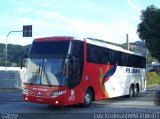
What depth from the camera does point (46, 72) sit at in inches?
648

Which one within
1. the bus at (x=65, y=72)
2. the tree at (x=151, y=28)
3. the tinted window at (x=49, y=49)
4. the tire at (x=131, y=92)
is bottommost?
the tire at (x=131, y=92)

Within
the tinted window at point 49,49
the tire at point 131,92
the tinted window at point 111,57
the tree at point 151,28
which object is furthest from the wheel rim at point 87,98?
the tree at point 151,28

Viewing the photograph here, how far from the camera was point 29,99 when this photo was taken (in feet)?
54.9

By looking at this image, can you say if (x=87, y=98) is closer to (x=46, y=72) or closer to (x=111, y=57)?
(x=46, y=72)

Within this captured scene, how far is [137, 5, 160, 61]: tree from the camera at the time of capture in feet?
79.7

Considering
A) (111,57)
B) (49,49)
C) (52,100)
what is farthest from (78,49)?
(111,57)

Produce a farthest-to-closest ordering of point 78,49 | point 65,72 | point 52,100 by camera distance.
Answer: point 78,49, point 65,72, point 52,100

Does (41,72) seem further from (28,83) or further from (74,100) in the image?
(74,100)

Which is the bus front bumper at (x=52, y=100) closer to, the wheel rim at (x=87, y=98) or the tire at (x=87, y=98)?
the tire at (x=87, y=98)

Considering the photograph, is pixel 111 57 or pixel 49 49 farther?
pixel 111 57

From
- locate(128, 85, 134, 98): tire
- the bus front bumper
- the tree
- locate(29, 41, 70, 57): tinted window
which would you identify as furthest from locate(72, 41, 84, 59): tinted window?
locate(128, 85, 134, 98): tire

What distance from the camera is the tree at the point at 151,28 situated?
24.3 metres

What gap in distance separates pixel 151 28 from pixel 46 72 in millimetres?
10455

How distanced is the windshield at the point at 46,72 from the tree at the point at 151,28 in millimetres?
9943
